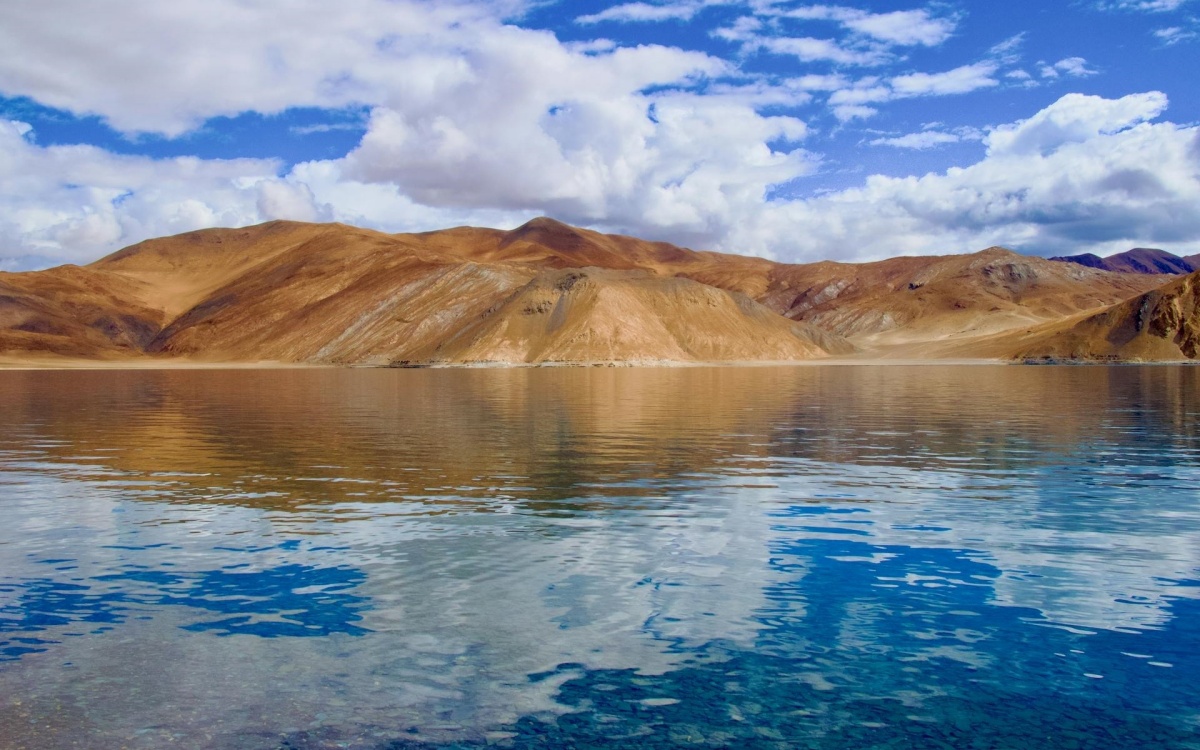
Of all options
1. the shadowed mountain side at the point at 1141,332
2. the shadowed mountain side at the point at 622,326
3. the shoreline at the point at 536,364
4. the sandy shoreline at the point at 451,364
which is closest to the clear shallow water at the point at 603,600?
the shoreline at the point at 536,364

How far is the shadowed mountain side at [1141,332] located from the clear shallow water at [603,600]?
122 metres

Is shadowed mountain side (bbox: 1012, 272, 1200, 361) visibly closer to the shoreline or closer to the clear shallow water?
the shoreline

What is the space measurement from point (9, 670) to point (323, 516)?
317 inches

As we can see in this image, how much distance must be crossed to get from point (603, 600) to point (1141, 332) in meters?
146

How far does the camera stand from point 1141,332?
135000 mm

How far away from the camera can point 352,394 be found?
206ft

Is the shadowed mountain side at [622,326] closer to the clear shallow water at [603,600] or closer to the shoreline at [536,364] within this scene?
the shoreline at [536,364]

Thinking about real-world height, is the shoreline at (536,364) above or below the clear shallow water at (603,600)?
above

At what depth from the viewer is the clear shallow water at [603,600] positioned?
8273mm

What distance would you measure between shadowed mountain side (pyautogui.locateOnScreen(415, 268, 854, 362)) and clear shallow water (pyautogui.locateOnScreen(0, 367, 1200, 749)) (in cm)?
11450

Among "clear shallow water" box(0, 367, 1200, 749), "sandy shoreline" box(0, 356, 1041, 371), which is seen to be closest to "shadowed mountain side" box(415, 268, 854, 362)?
"sandy shoreline" box(0, 356, 1041, 371)

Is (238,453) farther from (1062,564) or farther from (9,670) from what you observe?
(1062,564)

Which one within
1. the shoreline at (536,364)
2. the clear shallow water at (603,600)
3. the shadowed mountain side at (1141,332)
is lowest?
the clear shallow water at (603,600)

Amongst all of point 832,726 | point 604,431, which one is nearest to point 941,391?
point 604,431
